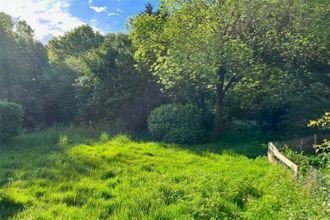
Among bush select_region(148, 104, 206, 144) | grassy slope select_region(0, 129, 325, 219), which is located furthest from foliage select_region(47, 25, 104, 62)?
grassy slope select_region(0, 129, 325, 219)

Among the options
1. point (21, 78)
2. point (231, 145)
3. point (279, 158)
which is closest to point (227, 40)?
point (231, 145)

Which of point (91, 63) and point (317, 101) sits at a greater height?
point (91, 63)

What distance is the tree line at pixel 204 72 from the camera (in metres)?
12.7

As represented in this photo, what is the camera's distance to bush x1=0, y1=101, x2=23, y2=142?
40.6 feet

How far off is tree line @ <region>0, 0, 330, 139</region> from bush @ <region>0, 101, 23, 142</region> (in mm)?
4403

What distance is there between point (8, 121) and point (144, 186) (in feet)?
26.0

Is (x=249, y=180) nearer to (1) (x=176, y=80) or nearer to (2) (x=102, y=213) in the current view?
(2) (x=102, y=213)

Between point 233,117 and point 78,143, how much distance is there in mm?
7301

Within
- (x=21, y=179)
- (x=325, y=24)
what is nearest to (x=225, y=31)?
(x=325, y=24)

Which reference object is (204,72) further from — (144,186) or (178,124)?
(144,186)

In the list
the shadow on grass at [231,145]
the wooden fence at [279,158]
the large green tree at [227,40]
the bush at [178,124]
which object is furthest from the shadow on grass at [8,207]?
the large green tree at [227,40]

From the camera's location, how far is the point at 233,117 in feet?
50.6

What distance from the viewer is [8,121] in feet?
41.0

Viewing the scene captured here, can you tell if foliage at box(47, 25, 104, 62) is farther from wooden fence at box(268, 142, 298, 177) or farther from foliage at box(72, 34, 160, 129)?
wooden fence at box(268, 142, 298, 177)
